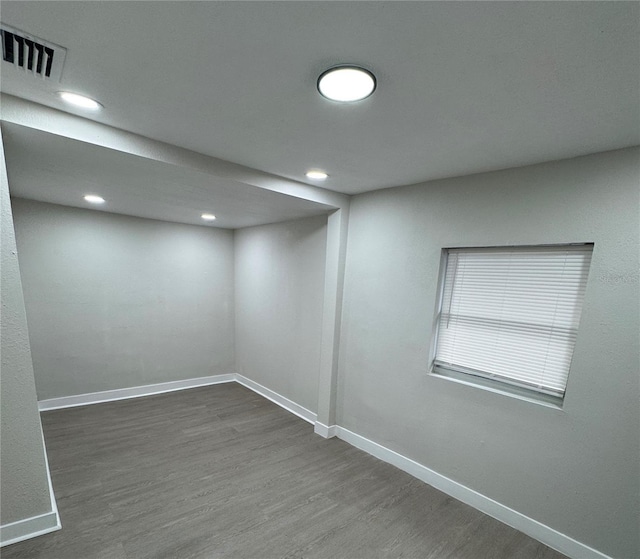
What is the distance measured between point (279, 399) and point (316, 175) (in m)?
3.04

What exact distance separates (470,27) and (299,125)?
940 millimetres

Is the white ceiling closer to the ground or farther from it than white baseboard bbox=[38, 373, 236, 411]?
farther from it

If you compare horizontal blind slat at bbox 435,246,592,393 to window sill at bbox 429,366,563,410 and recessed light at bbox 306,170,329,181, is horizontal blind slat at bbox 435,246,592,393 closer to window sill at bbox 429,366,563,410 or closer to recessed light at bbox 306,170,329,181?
window sill at bbox 429,366,563,410

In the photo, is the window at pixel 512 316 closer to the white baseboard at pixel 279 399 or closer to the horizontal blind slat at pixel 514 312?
the horizontal blind slat at pixel 514 312

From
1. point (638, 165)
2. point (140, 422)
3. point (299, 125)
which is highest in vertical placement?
point (299, 125)

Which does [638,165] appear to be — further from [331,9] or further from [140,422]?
[140,422]

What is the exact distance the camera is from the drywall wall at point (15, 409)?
166 cm

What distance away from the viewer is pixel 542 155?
194 centimetres

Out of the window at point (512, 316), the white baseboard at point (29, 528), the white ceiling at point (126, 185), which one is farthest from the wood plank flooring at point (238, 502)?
the white ceiling at point (126, 185)

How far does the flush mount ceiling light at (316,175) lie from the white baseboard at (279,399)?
2.69 meters

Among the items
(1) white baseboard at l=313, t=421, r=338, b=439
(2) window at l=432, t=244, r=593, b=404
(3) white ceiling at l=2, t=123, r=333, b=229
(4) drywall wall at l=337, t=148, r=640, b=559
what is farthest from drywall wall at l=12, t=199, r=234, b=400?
(2) window at l=432, t=244, r=593, b=404

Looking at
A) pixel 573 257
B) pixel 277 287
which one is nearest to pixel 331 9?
pixel 573 257

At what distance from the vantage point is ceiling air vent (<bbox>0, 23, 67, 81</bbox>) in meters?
1.12

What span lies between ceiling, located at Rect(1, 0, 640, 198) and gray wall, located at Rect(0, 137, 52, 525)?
2.51 ft
